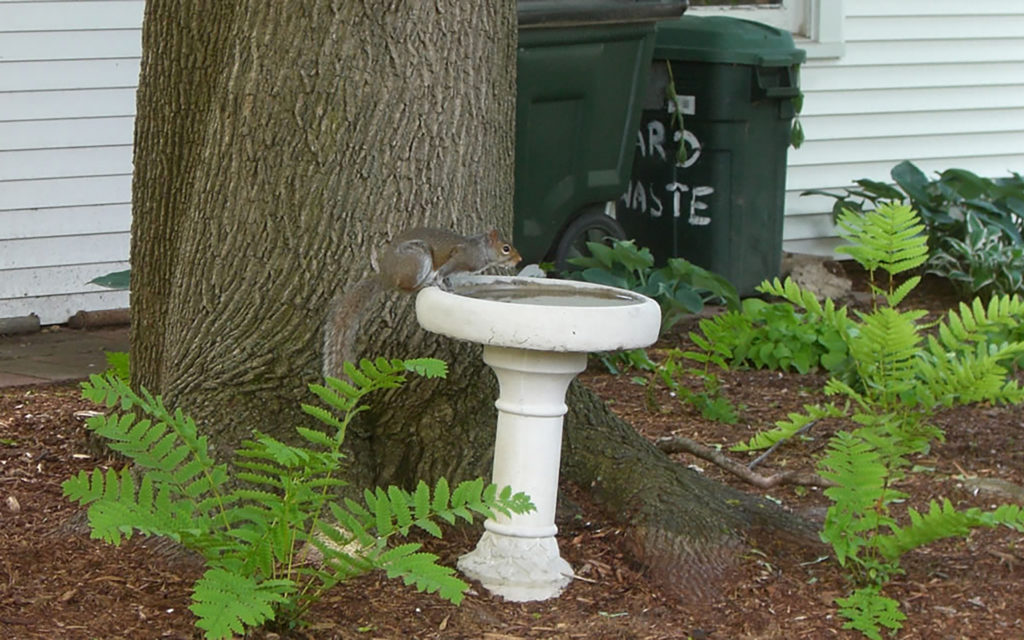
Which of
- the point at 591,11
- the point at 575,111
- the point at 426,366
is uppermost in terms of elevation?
the point at 591,11

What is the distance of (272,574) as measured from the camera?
2.85m

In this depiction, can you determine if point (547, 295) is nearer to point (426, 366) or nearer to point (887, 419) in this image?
point (426, 366)

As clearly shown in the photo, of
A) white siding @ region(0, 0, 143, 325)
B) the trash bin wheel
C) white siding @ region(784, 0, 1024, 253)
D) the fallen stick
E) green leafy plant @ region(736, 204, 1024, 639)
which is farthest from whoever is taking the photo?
white siding @ region(784, 0, 1024, 253)

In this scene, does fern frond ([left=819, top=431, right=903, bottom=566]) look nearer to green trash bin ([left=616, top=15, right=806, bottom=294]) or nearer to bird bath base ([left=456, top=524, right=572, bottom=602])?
bird bath base ([left=456, top=524, right=572, bottom=602])

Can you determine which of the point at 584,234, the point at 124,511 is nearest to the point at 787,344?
the point at 584,234

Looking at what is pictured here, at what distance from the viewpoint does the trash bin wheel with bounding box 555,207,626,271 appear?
665 centimetres

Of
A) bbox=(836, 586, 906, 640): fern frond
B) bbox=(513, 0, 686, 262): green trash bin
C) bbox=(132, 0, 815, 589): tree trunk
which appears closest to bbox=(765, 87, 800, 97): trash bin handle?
bbox=(513, 0, 686, 262): green trash bin

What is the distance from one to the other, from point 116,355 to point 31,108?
2246 millimetres

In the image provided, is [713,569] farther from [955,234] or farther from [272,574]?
[955,234]

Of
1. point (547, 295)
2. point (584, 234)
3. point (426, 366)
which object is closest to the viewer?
point (426, 366)

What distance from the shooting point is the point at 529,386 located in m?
3.19

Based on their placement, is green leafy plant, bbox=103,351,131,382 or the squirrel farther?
green leafy plant, bbox=103,351,131,382

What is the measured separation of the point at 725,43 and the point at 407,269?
389 centimetres

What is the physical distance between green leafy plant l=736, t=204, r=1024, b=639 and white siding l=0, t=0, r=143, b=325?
11.9ft
